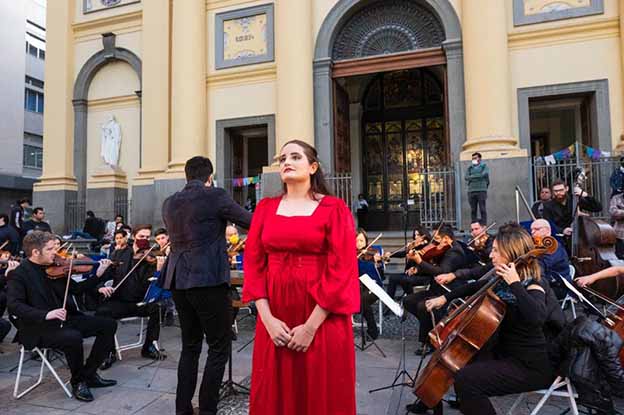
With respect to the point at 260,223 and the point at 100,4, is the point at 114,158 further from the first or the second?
the point at 260,223

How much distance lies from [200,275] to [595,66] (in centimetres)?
1064

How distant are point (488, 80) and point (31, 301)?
31.4 feet

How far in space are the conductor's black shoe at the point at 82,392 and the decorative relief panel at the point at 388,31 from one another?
408 inches

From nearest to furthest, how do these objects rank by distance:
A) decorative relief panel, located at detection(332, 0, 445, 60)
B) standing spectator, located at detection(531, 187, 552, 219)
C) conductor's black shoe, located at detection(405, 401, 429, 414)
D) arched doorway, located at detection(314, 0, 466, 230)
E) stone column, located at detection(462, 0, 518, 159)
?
1. conductor's black shoe, located at detection(405, 401, 429, 414)
2. standing spectator, located at detection(531, 187, 552, 219)
3. stone column, located at detection(462, 0, 518, 159)
4. arched doorway, located at detection(314, 0, 466, 230)
5. decorative relief panel, located at detection(332, 0, 445, 60)

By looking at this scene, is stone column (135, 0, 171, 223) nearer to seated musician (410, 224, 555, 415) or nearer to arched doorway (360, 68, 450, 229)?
arched doorway (360, 68, 450, 229)

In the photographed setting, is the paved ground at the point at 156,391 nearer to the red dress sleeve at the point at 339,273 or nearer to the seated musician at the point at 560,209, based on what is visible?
the red dress sleeve at the point at 339,273

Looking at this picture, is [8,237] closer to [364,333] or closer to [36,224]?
[36,224]

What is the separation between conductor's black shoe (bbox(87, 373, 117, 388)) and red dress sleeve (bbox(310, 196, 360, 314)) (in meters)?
2.95

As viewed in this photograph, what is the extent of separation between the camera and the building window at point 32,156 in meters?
27.7

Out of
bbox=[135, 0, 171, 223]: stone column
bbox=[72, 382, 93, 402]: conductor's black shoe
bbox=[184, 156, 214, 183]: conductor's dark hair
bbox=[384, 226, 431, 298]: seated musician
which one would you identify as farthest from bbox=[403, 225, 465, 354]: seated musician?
bbox=[135, 0, 171, 223]: stone column

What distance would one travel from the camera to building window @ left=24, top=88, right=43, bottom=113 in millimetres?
27844

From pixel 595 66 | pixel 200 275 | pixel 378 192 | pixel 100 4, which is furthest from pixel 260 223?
pixel 100 4

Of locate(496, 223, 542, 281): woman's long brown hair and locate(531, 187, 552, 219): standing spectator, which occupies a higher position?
locate(531, 187, 552, 219): standing spectator

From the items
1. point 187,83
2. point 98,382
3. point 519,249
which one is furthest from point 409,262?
point 187,83
